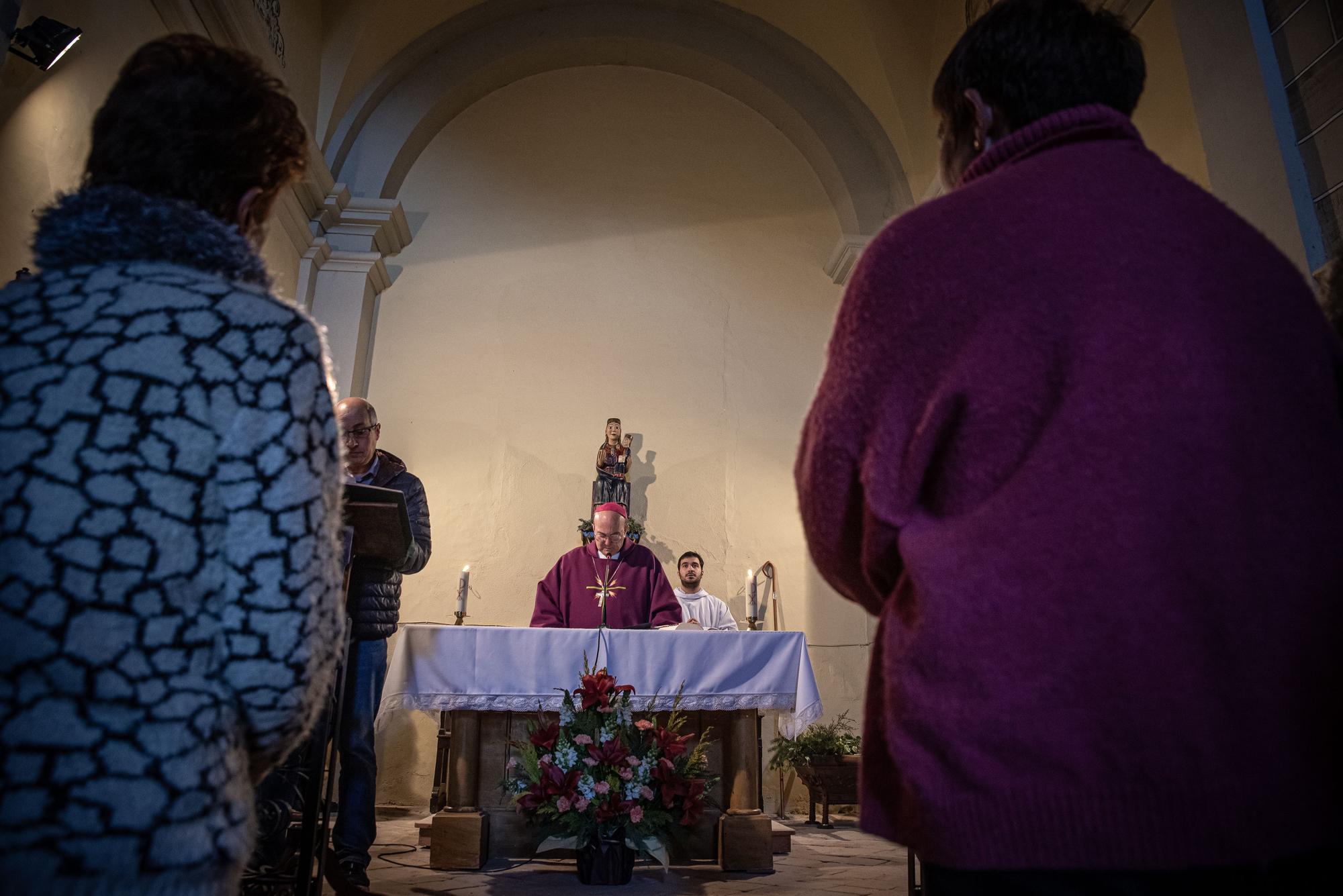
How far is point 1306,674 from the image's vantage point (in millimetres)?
910

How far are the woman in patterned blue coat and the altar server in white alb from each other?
19.3 ft

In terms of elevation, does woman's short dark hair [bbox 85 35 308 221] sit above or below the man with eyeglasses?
above

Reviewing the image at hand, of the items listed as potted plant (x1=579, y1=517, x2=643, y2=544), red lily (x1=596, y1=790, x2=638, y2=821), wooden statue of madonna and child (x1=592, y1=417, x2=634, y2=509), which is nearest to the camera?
red lily (x1=596, y1=790, x2=638, y2=821)

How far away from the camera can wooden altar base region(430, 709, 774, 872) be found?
4.15m

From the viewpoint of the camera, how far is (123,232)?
1.20 meters

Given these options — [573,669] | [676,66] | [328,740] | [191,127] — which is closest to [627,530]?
Answer: [573,669]

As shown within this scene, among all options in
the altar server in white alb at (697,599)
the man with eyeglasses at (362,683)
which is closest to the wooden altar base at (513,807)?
the man with eyeglasses at (362,683)

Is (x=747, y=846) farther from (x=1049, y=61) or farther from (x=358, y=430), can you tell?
(x=1049, y=61)

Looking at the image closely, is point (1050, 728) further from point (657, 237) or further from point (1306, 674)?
point (657, 237)

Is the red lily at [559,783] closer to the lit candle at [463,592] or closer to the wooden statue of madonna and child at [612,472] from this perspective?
the lit candle at [463,592]

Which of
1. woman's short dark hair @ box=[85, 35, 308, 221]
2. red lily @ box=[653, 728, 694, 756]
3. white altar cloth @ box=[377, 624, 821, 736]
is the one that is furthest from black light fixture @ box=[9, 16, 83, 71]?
red lily @ box=[653, 728, 694, 756]

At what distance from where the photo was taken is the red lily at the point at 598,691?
3.93m

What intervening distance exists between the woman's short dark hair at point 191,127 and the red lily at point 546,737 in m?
3.02

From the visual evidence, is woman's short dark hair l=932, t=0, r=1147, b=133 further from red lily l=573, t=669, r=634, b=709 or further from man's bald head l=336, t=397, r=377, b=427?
man's bald head l=336, t=397, r=377, b=427
